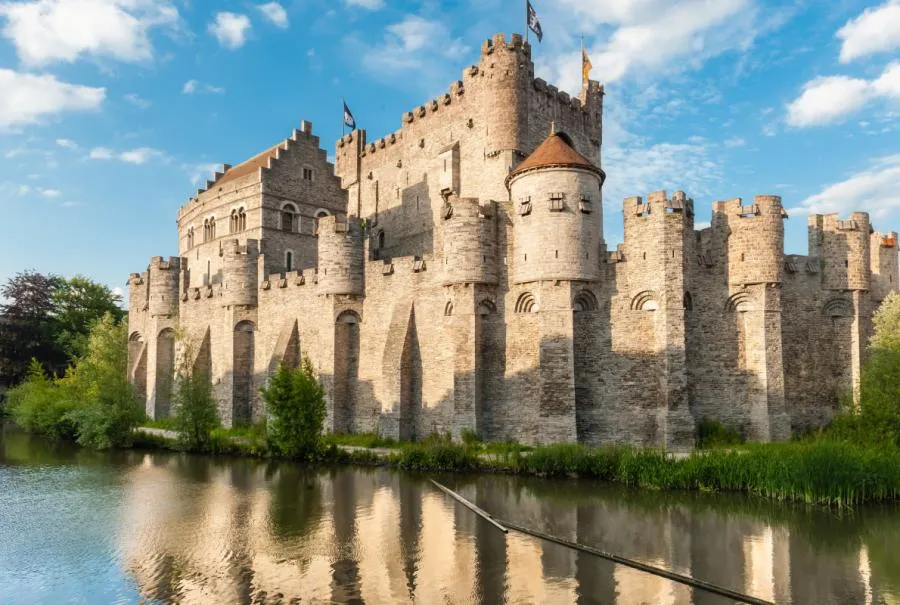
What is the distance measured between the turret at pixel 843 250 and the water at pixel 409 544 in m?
11.8

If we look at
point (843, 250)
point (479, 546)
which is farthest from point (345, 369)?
point (843, 250)

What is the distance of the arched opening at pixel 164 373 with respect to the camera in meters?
37.4

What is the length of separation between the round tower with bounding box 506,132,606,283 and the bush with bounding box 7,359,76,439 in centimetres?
2416

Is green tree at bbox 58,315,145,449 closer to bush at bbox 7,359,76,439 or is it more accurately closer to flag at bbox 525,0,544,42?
bush at bbox 7,359,76,439

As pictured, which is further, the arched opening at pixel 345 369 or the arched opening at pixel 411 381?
the arched opening at pixel 345 369

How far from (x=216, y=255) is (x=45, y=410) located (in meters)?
12.6

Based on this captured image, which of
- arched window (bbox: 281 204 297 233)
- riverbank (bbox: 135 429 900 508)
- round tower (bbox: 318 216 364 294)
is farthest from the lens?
arched window (bbox: 281 204 297 233)

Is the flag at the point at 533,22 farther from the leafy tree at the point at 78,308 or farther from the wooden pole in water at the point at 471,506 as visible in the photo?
the leafy tree at the point at 78,308

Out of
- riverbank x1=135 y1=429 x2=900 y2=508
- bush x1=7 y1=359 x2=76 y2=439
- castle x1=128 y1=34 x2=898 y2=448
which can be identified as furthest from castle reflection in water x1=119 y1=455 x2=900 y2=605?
bush x1=7 y1=359 x2=76 y2=439

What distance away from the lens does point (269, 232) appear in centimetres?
3838

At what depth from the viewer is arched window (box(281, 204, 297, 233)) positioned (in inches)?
1548

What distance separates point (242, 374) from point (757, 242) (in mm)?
24090

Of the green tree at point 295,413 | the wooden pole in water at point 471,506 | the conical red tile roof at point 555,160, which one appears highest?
the conical red tile roof at point 555,160

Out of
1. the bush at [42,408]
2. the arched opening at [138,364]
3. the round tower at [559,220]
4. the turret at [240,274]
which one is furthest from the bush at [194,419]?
the round tower at [559,220]
